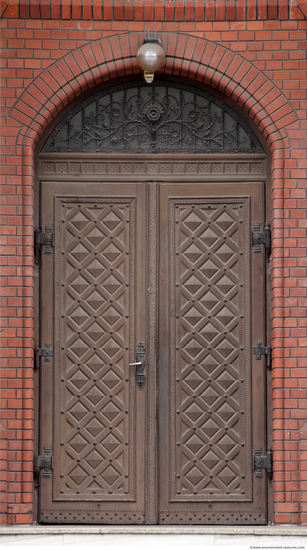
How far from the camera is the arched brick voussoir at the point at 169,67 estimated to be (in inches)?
237

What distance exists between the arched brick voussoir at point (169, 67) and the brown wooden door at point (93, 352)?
2.29 ft

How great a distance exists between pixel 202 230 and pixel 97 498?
93.4 inches

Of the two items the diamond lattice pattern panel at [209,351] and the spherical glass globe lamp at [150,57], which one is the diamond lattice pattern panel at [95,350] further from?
the spherical glass globe lamp at [150,57]

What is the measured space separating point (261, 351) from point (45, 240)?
6.62 feet

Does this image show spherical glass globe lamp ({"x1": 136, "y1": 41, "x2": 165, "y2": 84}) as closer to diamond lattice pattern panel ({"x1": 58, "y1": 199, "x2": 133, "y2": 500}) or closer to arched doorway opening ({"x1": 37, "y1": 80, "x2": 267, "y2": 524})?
arched doorway opening ({"x1": 37, "y1": 80, "x2": 267, "y2": 524})

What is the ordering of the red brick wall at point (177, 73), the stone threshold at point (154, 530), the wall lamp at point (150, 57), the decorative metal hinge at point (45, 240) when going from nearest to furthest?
the stone threshold at point (154, 530), the wall lamp at point (150, 57), the red brick wall at point (177, 73), the decorative metal hinge at point (45, 240)

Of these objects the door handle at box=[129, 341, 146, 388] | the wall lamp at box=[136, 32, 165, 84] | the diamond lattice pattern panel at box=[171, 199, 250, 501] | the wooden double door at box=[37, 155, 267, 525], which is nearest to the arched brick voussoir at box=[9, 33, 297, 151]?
the wall lamp at box=[136, 32, 165, 84]

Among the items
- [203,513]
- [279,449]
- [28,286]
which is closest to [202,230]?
[28,286]

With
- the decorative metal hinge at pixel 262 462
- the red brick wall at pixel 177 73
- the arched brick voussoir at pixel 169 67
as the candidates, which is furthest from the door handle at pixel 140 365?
the arched brick voussoir at pixel 169 67

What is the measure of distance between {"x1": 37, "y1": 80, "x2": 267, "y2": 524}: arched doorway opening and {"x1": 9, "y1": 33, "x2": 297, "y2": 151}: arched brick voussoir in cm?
25

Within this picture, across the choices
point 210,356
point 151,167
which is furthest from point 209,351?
point 151,167

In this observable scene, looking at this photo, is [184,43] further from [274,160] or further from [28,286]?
[28,286]

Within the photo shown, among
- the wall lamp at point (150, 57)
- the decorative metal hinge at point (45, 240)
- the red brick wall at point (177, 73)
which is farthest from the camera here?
the decorative metal hinge at point (45, 240)

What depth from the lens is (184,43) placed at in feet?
19.8
